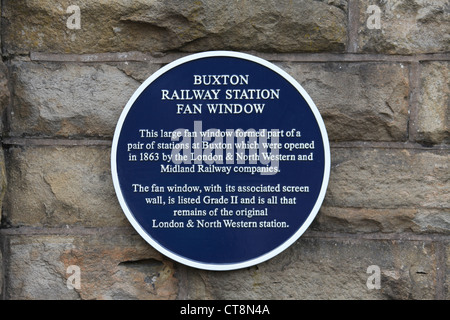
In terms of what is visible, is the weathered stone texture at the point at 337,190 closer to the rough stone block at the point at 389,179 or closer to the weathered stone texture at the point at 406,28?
the rough stone block at the point at 389,179

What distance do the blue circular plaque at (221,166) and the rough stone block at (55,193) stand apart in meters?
0.13

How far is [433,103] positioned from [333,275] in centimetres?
93

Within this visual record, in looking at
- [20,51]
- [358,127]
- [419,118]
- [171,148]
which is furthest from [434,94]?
[20,51]

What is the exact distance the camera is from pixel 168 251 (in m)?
2.56

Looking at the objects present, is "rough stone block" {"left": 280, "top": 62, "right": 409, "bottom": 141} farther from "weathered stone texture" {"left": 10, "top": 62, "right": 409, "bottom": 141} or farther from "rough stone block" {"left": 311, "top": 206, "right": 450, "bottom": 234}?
"rough stone block" {"left": 311, "top": 206, "right": 450, "bottom": 234}

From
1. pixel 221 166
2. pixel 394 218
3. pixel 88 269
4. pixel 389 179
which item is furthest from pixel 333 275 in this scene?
pixel 88 269

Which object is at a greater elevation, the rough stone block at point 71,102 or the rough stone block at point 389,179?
the rough stone block at point 71,102

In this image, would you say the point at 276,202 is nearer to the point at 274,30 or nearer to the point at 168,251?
the point at 168,251

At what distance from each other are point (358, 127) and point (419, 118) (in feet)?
0.94

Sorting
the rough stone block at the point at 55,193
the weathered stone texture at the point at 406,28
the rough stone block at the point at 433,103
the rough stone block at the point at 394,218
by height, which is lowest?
the rough stone block at the point at 394,218

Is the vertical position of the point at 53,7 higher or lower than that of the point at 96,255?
higher

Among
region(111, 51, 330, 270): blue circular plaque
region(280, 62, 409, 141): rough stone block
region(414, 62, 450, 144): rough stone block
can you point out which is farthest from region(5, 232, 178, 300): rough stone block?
region(414, 62, 450, 144): rough stone block

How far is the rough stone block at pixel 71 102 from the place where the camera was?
8.71ft

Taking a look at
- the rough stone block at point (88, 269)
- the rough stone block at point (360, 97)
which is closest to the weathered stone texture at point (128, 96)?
the rough stone block at point (360, 97)
